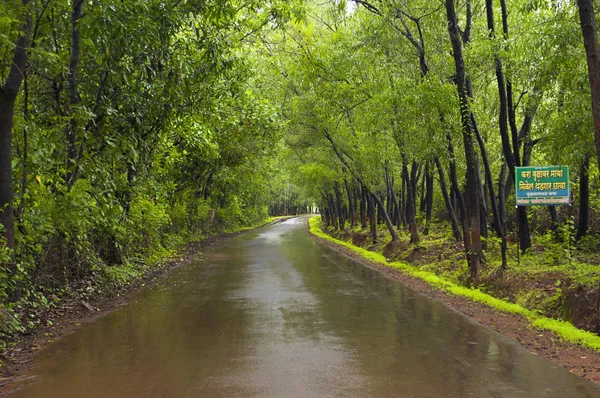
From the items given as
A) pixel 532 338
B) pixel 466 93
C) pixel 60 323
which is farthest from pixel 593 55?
pixel 60 323

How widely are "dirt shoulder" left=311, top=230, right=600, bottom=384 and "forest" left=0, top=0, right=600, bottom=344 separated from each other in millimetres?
898

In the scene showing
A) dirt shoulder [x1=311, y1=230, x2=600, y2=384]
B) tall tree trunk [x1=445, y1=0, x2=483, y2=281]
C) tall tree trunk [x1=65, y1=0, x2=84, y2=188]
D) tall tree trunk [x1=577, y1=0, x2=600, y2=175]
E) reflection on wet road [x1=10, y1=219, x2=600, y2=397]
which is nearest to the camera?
reflection on wet road [x1=10, y1=219, x2=600, y2=397]

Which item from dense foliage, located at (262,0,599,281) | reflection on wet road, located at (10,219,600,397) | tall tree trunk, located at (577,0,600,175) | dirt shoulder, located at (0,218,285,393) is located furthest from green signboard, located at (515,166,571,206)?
dirt shoulder, located at (0,218,285,393)

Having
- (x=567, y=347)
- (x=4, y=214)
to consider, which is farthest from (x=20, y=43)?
(x=567, y=347)

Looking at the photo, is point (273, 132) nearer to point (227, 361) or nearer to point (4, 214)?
point (4, 214)

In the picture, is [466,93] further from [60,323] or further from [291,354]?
[60,323]

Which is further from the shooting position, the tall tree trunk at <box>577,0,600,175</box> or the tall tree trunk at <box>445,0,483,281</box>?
the tall tree trunk at <box>445,0,483,281</box>

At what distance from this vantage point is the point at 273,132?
834 inches

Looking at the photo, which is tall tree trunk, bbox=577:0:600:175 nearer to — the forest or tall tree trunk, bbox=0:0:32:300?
the forest

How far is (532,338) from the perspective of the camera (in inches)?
296

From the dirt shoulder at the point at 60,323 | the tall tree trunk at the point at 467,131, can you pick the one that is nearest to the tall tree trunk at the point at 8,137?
the dirt shoulder at the point at 60,323

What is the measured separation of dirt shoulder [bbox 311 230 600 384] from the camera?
619cm

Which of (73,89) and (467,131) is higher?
(73,89)

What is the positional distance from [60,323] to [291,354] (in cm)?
463
